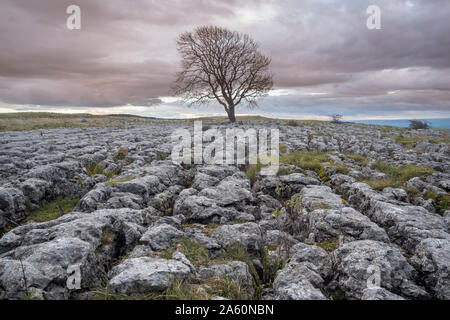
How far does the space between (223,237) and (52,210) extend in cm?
635

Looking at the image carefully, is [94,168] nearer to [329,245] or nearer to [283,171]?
[283,171]

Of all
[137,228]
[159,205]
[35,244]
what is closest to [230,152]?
[159,205]

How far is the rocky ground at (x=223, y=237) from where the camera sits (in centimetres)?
388

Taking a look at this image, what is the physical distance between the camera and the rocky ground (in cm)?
388

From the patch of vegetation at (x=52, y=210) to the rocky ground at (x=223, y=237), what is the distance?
0.06 meters

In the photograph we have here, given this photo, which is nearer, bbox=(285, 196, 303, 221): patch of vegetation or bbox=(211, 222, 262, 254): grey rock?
bbox=(211, 222, 262, 254): grey rock

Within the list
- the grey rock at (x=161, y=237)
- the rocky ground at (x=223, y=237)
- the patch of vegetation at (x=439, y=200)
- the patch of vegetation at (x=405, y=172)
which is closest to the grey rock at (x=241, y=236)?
the rocky ground at (x=223, y=237)

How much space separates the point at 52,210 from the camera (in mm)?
8258

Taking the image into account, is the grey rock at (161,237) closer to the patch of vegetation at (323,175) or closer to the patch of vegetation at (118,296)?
the patch of vegetation at (118,296)

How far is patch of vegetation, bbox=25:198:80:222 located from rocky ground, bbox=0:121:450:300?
0.19ft

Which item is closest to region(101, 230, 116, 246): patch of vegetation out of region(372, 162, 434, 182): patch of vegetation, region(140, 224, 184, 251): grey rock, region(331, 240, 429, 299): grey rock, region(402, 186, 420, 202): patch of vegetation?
region(140, 224, 184, 251): grey rock

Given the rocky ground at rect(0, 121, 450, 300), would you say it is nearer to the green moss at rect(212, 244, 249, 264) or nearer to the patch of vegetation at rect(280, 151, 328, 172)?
the green moss at rect(212, 244, 249, 264)

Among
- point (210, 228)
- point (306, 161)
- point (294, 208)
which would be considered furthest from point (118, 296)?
point (306, 161)
